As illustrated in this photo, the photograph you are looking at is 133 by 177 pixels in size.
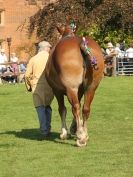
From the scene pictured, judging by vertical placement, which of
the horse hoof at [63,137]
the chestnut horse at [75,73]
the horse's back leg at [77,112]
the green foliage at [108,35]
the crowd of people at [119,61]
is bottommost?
the crowd of people at [119,61]

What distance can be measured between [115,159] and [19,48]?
43700mm

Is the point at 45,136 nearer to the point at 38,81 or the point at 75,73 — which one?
the point at 38,81

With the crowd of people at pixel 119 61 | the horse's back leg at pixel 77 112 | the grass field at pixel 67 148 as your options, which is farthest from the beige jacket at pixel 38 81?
the crowd of people at pixel 119 61

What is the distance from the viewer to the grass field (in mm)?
8477

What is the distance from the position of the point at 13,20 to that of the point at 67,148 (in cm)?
4495

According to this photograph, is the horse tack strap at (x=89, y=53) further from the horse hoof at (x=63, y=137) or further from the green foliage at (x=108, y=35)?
the green foliage at (x=108, y=35)

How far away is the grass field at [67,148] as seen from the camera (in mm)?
8477

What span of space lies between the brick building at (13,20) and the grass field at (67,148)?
36603 mm

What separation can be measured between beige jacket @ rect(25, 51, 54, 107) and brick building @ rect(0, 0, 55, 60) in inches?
1622

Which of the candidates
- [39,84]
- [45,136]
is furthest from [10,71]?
[39,84]

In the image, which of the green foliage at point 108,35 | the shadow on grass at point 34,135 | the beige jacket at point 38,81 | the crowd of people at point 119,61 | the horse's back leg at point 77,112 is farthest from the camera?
the green foliage at point 108,35

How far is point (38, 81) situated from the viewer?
37.4ft

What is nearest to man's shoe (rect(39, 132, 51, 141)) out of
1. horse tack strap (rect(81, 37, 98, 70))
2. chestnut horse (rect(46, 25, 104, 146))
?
chestnut horse (rect(46, 25, 104, 146))

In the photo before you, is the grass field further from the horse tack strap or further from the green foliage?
the green foliage
